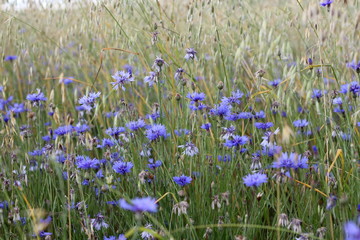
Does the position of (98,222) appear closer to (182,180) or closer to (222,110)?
(182,180)

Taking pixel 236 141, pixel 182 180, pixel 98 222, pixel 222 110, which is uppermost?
pixel 222 110

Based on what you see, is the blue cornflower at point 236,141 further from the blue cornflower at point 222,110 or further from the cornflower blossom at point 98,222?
the cornflower blossom at point 98,222

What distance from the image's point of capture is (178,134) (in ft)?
6.29

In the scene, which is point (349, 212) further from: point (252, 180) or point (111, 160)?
point (111, 160)

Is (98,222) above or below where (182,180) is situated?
below

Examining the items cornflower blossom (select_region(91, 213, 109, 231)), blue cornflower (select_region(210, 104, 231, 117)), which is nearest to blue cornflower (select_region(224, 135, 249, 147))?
blue cornflower (select_region(210, 104, 231, 117))

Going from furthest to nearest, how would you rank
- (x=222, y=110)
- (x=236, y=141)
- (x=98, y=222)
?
(x=222, y=110) < (x=236, y=141) < (x=98, y=222)

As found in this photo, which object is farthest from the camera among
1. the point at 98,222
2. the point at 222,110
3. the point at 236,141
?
the point at 222,110

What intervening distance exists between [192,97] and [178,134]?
238mm

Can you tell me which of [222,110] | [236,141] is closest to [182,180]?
[236,141]

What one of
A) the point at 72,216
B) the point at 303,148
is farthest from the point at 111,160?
the point at 303,148

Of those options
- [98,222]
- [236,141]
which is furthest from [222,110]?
[98,222]

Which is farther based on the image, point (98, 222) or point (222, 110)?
point (222, 110)

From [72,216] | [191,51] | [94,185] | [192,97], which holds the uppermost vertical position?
[191,51]
